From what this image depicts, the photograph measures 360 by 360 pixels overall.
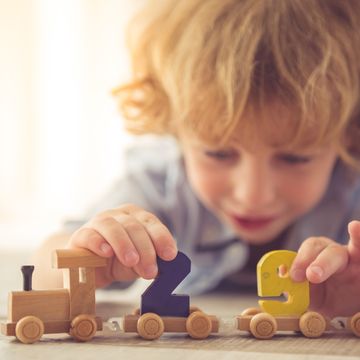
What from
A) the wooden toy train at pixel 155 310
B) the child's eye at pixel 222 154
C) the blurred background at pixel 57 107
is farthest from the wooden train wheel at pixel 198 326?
the blurred background at pixel 57 107

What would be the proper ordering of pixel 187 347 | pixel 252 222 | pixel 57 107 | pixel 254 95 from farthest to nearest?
1. pixel 57 107
2. pixel 252 222
3. pixel 254 95
4. pixel 187 347

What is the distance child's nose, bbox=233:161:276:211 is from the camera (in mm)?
1120

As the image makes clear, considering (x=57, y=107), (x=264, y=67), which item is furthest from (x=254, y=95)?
(x=57, y=107)

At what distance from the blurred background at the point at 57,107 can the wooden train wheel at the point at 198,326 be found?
174cm

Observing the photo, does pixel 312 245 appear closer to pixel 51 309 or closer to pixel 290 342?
pixel 290 342

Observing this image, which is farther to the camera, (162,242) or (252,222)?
(252,222)

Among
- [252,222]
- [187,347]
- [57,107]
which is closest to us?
[187,347]

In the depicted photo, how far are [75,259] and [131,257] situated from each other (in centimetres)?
5

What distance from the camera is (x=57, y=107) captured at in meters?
2.46

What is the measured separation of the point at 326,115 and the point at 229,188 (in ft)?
0.63

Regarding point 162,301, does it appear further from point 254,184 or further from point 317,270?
point 254,184

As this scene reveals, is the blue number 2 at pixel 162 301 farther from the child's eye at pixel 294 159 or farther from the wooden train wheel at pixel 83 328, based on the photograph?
the child's eye at pixel 294 159

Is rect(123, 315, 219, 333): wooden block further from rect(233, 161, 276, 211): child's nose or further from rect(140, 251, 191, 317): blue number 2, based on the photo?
rect(233, 161, 276, 211): child's nose

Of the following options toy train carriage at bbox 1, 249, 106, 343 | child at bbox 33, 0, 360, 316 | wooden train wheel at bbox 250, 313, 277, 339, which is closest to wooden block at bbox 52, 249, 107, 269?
toy train carriage at bbox 1, 249, 106, 343
